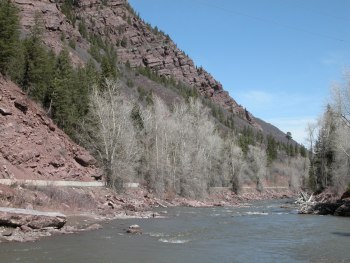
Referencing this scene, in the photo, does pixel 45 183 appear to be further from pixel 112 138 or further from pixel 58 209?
pixel 112 138

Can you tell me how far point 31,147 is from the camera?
40.1 metres

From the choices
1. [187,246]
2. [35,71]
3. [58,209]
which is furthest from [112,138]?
[187,246]

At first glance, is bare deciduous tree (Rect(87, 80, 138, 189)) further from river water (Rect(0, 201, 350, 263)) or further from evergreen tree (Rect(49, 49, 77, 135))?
river water (Rect(0, 201, 350, 263))

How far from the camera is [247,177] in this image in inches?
4301

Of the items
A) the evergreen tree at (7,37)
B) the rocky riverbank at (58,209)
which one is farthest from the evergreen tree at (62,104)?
the rocky riverbank at (58,209)

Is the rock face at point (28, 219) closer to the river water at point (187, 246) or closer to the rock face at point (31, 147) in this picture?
the river water at point (187, 246)

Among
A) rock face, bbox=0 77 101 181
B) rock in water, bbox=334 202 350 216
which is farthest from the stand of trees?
rock face, bbox=0 77 101 181

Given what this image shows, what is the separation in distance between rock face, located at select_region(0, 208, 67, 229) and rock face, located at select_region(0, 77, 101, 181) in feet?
36.6

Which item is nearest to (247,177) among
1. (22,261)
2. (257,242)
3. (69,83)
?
(69,83)

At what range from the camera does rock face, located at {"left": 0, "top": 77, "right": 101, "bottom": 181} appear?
121 feet

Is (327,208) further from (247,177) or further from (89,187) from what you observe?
(247,177)

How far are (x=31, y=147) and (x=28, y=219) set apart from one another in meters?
19.0

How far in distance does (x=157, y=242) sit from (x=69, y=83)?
1654 inches

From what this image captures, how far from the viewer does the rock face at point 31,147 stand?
37.0 metres
